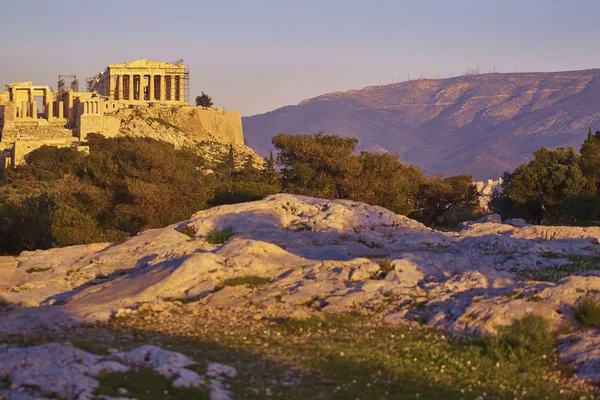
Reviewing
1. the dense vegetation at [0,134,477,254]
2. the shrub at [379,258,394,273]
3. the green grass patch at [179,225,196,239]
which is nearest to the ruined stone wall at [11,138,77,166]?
the dense vegetation at [0,134,477,254]

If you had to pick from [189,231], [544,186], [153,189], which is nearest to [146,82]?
[544,186]

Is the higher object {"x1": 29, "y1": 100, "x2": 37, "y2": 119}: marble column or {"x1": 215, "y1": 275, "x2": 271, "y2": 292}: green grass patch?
{"x1": 29, "y1": 100, "x2": 37, "y2": 119}: marble column

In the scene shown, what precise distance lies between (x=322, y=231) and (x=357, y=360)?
11233 millimetres

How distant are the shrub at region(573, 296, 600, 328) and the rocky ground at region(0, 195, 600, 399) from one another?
0.33 ft

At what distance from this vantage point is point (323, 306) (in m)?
15.2

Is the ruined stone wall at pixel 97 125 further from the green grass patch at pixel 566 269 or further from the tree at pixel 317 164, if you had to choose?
the green grass patch at pixel 566 269

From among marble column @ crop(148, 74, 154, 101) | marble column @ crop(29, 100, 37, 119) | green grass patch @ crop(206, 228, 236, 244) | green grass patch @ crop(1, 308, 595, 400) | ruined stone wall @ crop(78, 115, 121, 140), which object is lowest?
green grass patch @ crop(1, 308, 595, 400)

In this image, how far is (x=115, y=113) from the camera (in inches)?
3361

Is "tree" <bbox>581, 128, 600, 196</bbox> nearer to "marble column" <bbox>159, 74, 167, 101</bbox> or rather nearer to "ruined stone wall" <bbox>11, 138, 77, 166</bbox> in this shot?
"ruined stone wall" <bbox>11, 138, 77, 166</bbox>

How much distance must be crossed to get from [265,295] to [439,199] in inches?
1458

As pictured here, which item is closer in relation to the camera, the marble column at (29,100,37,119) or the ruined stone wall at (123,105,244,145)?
the ruined stone wall at (123,105,244,145)

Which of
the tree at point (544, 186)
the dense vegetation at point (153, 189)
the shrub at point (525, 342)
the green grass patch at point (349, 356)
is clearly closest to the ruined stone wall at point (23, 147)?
the dense vegetation at point (153, 189)

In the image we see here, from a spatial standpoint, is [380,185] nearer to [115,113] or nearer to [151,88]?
[115,113]

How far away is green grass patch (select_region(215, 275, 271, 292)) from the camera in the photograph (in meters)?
16.4
